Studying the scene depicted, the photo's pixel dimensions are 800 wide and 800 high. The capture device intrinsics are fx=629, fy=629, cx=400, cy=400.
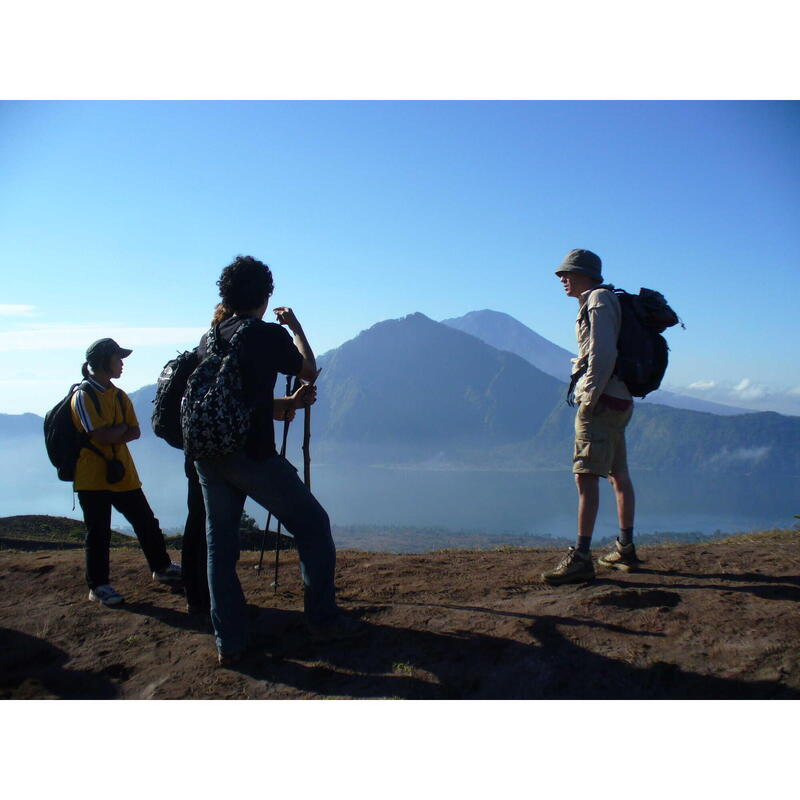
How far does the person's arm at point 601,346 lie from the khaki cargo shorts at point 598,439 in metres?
0.17

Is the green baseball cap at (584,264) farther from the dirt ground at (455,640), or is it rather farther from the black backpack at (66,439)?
the black backpack at (66,439)

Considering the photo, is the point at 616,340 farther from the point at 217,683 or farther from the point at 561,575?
the point at 217,683

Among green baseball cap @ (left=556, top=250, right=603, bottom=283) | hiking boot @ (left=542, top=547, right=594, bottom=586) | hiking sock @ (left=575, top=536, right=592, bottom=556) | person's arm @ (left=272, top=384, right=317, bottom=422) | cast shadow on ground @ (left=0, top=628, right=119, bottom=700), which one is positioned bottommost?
cast shadow on ground @ (left=0, top=628, right=119, bottom=700)

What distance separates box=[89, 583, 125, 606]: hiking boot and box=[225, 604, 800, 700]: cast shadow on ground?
168 cm

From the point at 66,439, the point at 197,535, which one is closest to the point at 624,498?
the point at 197,535

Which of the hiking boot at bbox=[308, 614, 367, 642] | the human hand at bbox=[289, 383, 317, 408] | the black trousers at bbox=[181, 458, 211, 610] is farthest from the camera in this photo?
the black trousers at bbox=[181, 458, 211, 610]

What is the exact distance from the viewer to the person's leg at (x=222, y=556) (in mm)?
3969

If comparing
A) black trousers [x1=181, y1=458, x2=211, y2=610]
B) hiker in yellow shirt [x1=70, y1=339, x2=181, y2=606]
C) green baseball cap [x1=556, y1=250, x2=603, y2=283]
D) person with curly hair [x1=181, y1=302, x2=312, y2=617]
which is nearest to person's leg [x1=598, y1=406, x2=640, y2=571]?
green baseball cap [x1=556, y1=250, x2=603, y2=283]

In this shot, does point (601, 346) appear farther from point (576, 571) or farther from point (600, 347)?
point (576, 571)

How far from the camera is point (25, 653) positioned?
4539mm

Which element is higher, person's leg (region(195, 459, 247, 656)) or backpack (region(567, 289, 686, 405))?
backpack (region(567, 289, 686, 405))

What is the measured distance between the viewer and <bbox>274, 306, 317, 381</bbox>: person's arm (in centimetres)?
412

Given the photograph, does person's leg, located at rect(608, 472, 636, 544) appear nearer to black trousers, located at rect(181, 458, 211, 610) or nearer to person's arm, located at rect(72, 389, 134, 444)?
A: black trousers, located at rect(181, 458, 211, 610)

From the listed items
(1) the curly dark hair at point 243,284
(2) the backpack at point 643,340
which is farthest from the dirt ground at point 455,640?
(1) the curly dark hair at point 243,284
